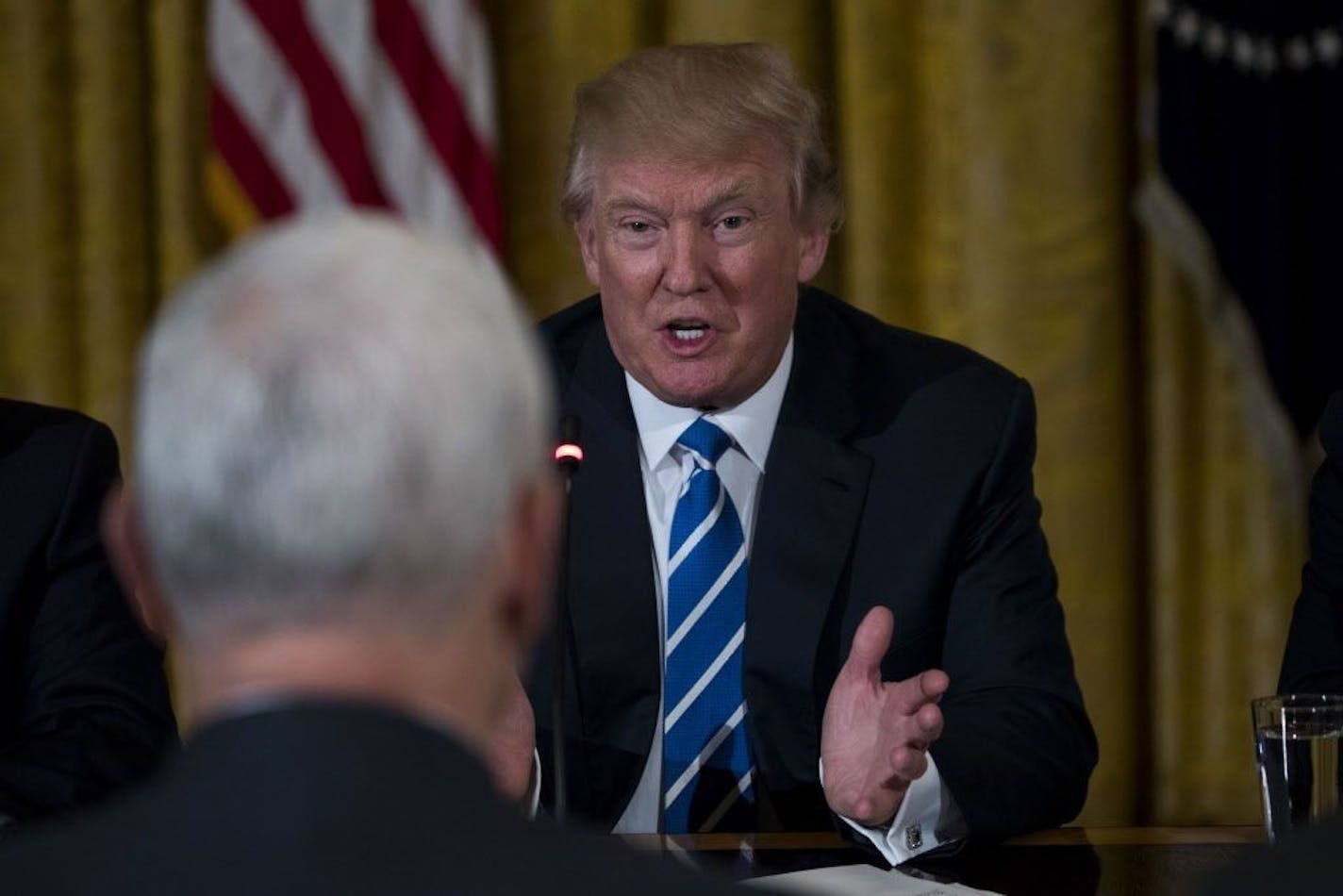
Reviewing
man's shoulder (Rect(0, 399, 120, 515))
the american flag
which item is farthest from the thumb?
the american flag

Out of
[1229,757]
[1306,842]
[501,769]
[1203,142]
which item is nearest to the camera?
[1306,842]

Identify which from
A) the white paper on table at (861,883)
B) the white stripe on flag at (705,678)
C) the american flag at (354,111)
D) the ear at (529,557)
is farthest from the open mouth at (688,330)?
the ear at (529,557)

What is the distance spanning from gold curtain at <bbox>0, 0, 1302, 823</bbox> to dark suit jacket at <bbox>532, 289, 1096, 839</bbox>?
1.39m

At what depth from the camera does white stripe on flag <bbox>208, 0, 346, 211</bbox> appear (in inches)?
158

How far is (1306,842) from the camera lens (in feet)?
3.02

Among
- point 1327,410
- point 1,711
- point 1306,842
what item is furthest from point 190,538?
point 1327,410

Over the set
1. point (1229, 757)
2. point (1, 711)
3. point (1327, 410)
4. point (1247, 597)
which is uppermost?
point (1327, 410)

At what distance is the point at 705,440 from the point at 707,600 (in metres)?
0.23

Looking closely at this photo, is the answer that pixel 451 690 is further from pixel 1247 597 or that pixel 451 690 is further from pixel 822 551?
pixel 1247 597

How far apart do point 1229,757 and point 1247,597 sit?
1.11ft

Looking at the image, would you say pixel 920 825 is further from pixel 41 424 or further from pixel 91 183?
pixel 91 183

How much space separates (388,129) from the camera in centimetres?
411

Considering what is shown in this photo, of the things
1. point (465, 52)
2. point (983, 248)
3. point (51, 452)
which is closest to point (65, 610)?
point (51, 452)

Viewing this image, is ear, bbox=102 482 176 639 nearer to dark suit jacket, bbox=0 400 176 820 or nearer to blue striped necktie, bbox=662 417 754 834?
dark suit jacket, bbox=0 400 176 820
